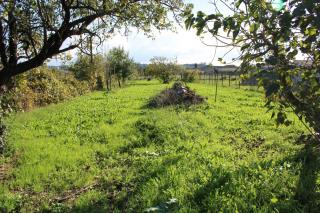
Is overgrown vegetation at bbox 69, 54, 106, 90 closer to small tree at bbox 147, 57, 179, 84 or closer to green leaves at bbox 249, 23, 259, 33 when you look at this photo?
small tree at bbox 147, 57, 179, 84

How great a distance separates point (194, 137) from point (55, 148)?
148 inches

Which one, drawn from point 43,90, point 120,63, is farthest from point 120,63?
point 43,90

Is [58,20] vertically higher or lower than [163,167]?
higher

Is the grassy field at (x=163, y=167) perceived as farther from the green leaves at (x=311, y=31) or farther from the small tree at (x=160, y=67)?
the small tree at (x=160, y=67)

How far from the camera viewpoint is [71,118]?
15602 millimetres

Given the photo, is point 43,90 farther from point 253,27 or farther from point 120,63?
point 120,63

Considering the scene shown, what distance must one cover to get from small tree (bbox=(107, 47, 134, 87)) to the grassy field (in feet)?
125

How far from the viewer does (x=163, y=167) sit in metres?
7.03

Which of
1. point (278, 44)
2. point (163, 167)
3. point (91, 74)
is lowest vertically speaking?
point (163, 167)

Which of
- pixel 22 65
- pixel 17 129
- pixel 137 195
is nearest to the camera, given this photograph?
pixel 137 195

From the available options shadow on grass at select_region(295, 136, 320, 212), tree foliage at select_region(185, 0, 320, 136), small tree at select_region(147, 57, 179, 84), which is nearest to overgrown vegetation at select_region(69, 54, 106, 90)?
small tree at select_region(147, 57, 179, 84)

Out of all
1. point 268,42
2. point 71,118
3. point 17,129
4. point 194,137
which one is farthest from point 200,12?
point 71,118

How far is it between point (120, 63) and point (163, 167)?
151 feet

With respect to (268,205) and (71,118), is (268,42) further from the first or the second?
(71,118)
